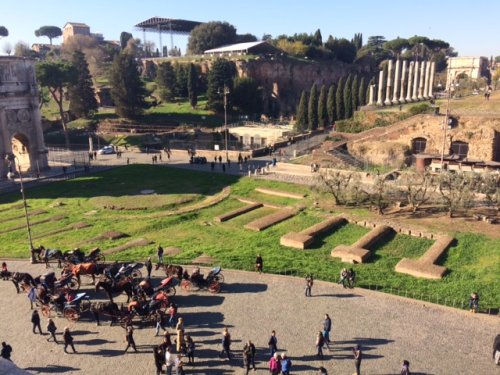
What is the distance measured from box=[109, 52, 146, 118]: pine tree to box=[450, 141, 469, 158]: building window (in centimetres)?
5004

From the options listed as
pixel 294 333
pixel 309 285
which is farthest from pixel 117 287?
pixel 309 285

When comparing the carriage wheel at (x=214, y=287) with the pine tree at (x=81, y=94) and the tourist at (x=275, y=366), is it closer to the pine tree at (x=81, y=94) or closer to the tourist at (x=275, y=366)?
the tourist at (x=275, y=366)

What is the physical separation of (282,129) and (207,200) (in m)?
33.7

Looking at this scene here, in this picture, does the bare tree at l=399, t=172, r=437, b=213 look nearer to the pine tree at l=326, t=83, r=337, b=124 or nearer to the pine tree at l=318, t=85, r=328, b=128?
the pine tree at l=318, t=85, r=328, b=128

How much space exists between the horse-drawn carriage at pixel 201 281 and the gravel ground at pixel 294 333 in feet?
1.04

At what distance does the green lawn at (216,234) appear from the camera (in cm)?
2112

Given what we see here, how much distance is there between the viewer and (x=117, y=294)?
19125 millimetres

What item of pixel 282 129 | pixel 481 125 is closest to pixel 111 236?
pixel 481 125

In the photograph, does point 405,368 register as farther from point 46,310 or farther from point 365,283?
point 46,310

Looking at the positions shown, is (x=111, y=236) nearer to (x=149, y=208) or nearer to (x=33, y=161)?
(x=149, y=208)

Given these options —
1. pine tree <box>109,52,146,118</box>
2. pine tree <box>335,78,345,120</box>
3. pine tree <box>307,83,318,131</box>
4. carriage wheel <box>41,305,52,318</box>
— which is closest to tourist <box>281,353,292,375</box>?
carriage wheel <box>41,305,52,318</box>

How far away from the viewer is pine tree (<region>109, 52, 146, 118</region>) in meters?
73.8

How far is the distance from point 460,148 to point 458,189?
18.7 metres

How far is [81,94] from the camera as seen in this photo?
74.3 meters
